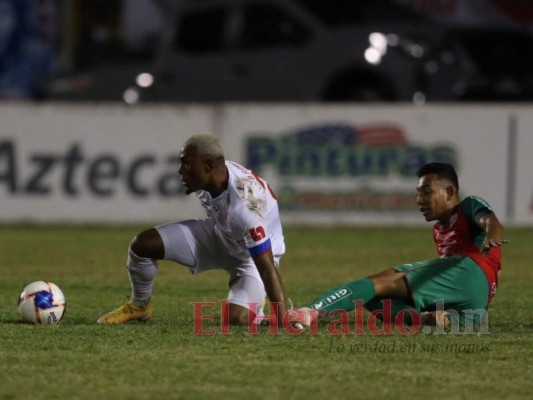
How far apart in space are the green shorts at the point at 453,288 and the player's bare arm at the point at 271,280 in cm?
89

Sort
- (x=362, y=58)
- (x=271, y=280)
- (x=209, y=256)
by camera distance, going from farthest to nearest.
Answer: (x=362, y=58) < (x=209, y=256) < (x=271, y=280)

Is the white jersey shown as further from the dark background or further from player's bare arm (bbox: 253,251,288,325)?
the dark background

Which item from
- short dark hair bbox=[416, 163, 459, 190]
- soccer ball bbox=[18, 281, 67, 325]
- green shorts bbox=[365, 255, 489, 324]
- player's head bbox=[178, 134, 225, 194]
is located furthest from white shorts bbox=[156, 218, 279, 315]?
short dark hair bbox=[416, 163, 459, 190]

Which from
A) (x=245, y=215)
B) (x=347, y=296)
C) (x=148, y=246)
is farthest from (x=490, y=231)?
(x=148, y=246)

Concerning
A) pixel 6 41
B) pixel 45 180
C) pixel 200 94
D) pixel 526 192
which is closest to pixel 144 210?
pixel 45 180

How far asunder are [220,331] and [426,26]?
1243 centimetres

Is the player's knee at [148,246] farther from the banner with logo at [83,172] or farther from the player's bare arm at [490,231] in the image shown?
the banner with logo at [83,172]

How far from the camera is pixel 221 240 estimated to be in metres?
8.71

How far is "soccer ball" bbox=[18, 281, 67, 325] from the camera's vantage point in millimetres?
8398

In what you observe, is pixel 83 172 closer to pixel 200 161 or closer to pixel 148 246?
pixel 148 246

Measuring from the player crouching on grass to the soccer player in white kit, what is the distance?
450 millimetres

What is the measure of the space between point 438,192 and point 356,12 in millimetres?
12006

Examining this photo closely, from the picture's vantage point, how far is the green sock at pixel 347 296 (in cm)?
829

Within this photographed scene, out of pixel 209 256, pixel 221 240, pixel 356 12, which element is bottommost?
pixel 209 256
